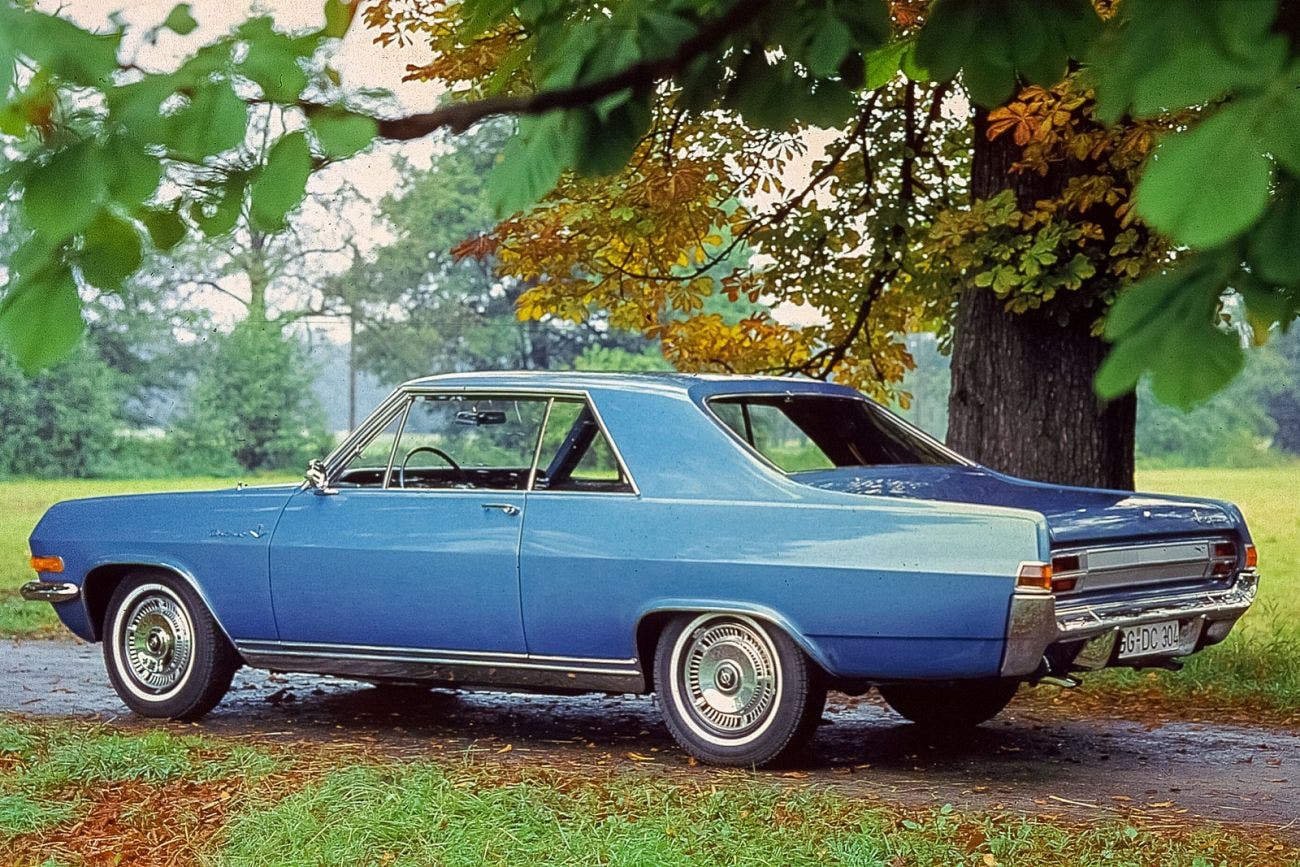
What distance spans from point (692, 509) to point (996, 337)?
14.4ft

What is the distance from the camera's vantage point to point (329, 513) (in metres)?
8.30

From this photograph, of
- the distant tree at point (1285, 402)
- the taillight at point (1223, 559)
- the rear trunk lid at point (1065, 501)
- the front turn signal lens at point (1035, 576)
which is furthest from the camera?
the distant tree at point (1285, 402)

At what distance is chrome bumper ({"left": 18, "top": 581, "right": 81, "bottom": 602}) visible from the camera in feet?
29.3

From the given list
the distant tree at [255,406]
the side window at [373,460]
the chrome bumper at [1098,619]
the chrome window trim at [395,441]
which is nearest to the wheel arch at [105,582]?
the side window at [373,460]

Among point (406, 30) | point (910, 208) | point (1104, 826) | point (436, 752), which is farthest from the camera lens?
point (910, 208)

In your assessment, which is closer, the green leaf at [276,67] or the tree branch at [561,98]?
the green leaf at [276,67]

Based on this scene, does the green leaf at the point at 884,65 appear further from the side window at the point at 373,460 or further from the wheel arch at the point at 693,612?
the side window at the point at 373,460

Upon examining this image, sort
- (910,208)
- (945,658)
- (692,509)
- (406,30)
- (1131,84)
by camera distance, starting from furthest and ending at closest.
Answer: (910,208) → (406,30) → (692,509) → (945,658) → (1131,84)

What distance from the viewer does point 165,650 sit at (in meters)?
8.77

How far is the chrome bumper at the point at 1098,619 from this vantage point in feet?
21.4

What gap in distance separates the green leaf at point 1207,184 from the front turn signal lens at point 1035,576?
15.6 feet

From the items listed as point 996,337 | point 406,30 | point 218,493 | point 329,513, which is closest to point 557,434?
point 329,513

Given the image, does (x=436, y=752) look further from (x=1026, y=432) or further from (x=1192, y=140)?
(x=1192, y=140)

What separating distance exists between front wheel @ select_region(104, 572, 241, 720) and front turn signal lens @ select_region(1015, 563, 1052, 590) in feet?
13.0
